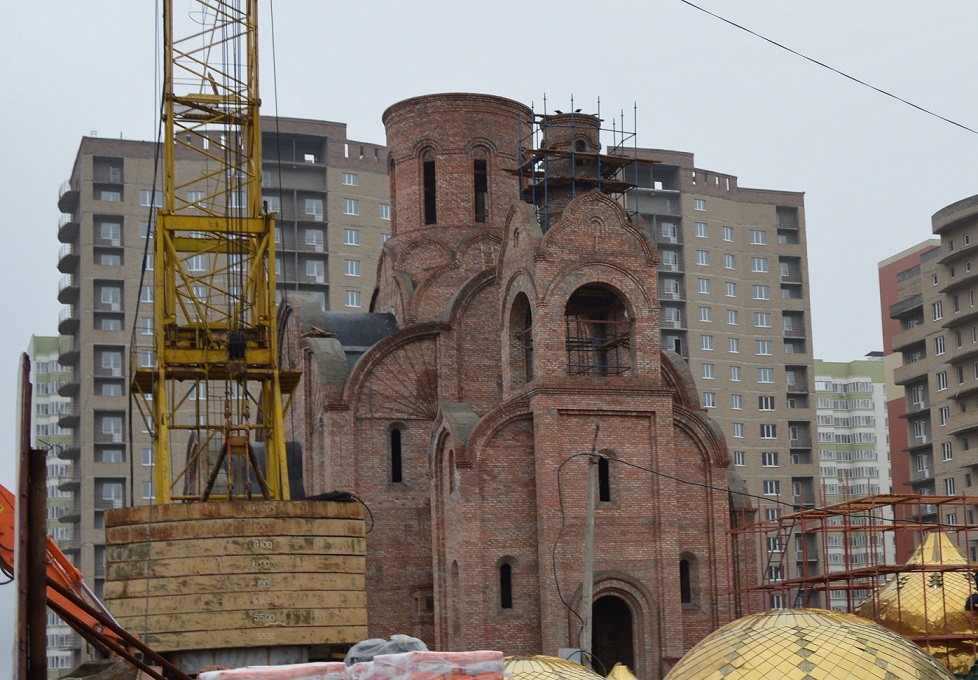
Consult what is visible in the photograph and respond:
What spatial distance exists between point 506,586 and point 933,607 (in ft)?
37.7

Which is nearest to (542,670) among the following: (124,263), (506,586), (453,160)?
(506,586)

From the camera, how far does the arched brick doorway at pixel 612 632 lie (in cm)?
3488

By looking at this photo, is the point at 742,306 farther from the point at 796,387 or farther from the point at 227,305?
the point at 227,305

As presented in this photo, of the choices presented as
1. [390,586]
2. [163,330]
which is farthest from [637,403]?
[163,330]

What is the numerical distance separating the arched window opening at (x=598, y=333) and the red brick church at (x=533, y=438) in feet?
0.24

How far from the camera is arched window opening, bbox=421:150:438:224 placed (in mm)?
43594

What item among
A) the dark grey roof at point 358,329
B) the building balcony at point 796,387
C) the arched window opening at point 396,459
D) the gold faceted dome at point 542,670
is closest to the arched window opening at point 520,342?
the arched window opening at point 396,459

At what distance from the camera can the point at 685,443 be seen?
121ft

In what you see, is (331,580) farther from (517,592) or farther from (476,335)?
(476,335)

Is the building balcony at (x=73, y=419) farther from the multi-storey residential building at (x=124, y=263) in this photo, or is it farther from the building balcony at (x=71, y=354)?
the building balcony at (x=71, y=354)

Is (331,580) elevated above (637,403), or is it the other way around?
(637,403)

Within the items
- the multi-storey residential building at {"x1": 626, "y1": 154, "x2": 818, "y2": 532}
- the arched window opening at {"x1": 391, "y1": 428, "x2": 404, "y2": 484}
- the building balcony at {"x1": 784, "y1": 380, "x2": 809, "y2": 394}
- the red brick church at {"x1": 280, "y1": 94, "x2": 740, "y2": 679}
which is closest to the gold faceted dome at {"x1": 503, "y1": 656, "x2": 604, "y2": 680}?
the red brick church at {"x1": 280, "y1": 94, "x2": 740, "y2": 679}

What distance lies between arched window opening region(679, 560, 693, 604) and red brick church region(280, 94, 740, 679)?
0.04 m

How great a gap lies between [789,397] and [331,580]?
214 feet
